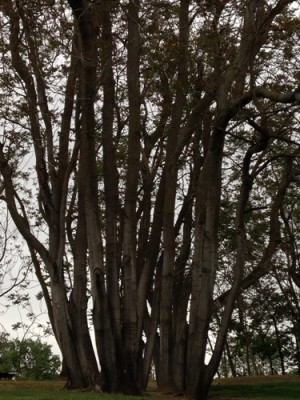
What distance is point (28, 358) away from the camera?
4934 cm

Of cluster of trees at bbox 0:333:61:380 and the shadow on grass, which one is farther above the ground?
cluster of trees at bbox 0:333:61:380

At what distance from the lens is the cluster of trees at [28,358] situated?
4722 centimetres

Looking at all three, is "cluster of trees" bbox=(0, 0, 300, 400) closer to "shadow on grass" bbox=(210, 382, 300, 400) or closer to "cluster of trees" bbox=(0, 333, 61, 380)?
"shadow on grass" bbox=(210, 382, 300, 400)

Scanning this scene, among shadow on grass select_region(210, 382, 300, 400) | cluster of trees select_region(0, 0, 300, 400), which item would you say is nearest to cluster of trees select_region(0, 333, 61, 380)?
shadow on grass select_region(210, 382, 300, 400)

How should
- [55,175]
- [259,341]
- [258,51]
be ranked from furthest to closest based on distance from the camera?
[259,341] < [55,175] < [258,51]

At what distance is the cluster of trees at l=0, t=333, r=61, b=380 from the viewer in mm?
47219

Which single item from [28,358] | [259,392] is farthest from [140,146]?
[28,358]

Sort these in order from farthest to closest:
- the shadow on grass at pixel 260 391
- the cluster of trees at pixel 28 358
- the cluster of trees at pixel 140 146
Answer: the cluster of trees at pixel 28 358
the shadow on grass at pixel 260 391
the cluster of trees at pixel 140 146

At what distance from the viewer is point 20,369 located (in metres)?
47.8

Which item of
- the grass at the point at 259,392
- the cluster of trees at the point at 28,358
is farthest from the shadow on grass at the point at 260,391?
the cluster of trees at the point at 28,358

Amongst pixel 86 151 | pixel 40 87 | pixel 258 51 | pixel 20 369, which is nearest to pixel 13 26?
pixel 40 87

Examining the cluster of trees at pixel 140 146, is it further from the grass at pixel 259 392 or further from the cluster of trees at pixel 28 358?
the cluster of trees at pixel 28 358

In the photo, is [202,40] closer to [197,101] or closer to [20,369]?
[197,101]

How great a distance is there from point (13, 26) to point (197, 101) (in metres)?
4.76
